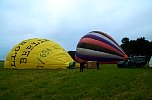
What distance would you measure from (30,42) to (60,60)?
10.3 ft

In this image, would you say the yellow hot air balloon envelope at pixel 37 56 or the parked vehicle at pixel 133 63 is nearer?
the yellow hot air balloon envelope at pixel 37 56

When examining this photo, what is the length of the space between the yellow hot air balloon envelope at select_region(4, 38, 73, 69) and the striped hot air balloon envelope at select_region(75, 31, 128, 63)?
706cm

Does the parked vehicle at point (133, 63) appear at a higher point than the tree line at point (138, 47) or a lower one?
lower

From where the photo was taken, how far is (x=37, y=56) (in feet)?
85.4

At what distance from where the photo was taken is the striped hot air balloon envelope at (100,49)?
3397 centimetres

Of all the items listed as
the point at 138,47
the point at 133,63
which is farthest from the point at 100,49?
the point at 138,47

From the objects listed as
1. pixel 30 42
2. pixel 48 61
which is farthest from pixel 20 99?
pixel 30 42

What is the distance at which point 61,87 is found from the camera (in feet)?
39.3

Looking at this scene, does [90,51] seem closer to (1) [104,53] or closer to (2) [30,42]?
(1) [104,53]

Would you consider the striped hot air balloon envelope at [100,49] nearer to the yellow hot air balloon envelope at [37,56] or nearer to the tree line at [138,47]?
the yellow hot air balloon envelope at [37,56]

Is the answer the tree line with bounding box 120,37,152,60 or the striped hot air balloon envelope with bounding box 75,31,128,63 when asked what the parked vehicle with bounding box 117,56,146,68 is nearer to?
the striped hot air balloon envelope with bounding box 75,31,128,63

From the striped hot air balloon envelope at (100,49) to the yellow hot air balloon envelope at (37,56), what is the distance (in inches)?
278

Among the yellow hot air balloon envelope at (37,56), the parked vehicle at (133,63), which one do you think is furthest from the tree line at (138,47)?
the yellow hot air balloon envelope at (37,56)

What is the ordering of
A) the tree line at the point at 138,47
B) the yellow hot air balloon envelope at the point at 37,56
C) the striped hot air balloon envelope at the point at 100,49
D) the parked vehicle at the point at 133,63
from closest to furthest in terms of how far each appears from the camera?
the yellow hot air balloon envelope at the point at 37,56 < the parked vehicle at the point at 133,63 < the striped hot air balloon envelope at the point at 100,49 < the tree line at the point at 138,47
